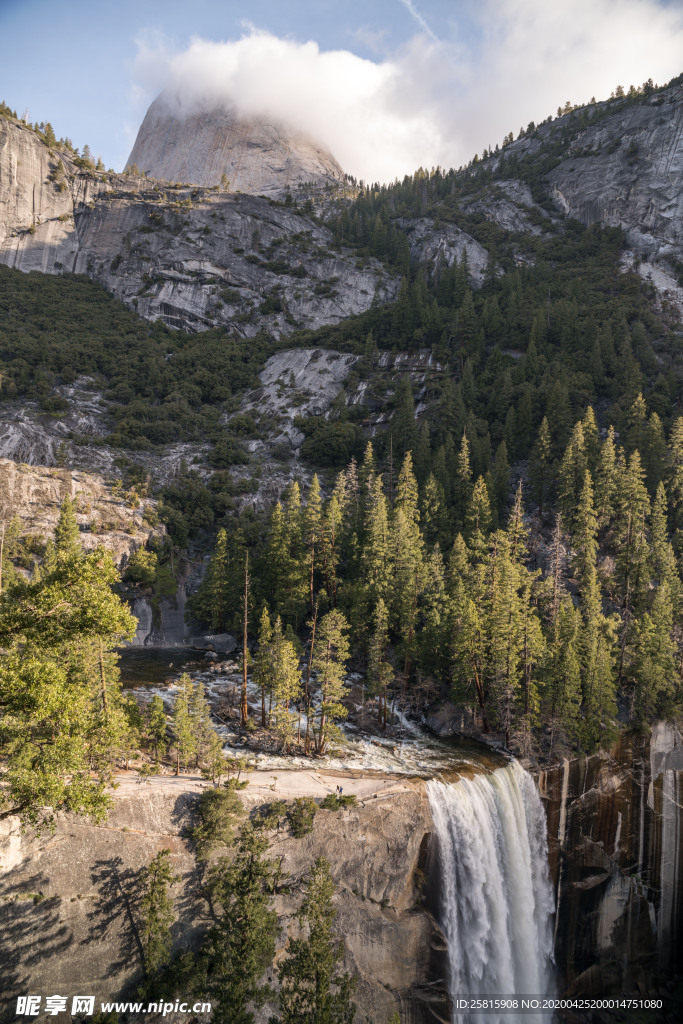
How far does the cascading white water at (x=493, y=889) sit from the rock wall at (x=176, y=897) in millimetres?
1730

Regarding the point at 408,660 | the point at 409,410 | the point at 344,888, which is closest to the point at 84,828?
the point at 344,888

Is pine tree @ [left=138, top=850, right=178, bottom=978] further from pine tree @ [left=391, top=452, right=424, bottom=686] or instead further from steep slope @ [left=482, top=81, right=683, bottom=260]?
steep slope @ [left=482, top=81, right=683, bottom=260]

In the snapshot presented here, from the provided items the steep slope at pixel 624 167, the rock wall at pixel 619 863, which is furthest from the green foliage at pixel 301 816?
the steep slope at pixel 624 167

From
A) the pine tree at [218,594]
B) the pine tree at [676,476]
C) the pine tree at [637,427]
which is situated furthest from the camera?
the pine tree at [637,427]

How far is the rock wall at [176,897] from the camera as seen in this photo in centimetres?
2364

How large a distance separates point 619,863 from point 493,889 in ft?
46.3

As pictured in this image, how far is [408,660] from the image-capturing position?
A: 50.7 meters

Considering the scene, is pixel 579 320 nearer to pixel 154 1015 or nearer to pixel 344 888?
pixel 344 888

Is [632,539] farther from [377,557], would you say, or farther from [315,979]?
[315,979]

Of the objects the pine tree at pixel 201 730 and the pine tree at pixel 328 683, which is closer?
the pine tree at pixel 201 730

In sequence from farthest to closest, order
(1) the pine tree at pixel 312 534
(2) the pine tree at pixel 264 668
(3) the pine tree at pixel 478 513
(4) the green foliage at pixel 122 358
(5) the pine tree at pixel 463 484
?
1. (4) the green foliage at pixel 122 358
2. (5) the pine tree at pixel 463 484
3. (3) the pine tree at pixel 478 513
4. (1) the pine tree at pixel 312 534
5. (2) the pine tree at pixel 264 668

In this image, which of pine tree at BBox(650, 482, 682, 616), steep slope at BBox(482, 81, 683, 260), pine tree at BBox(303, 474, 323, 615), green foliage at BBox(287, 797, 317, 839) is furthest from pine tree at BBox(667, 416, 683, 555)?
steep slope at BBox(482, 81, 683, 260)

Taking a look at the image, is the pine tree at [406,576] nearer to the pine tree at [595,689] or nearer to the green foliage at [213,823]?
the pine tree at [595,689]

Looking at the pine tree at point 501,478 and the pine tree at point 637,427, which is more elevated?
the pine tree at point 637,427
